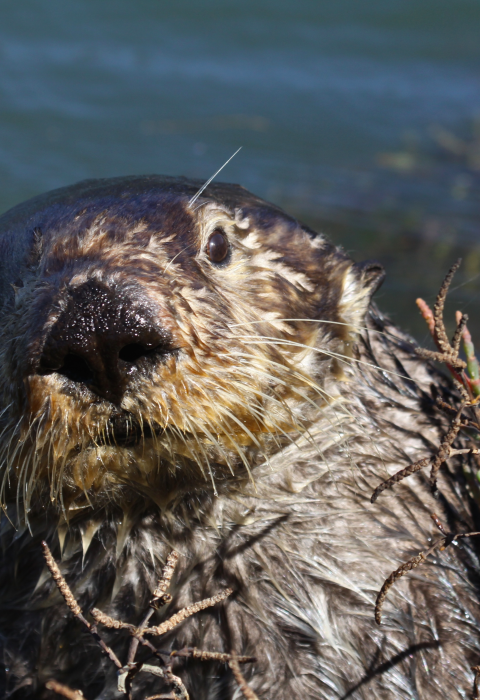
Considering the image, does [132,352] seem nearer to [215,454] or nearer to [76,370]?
[76,370]

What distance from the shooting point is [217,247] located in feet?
7.73

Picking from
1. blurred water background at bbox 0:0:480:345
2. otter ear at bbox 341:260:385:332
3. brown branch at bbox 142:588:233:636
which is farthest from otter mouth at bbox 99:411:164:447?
blurred water background at bbox 0:0:480:345

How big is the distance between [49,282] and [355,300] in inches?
40.2

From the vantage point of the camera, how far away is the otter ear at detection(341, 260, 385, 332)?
2.60 m

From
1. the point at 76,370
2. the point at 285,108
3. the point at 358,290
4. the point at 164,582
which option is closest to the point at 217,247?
the point at 358,290

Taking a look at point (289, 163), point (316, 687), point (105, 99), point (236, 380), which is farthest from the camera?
point (105, 99)

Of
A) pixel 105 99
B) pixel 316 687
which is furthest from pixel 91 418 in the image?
pixel 105 99

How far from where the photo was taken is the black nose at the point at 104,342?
5.83 ft

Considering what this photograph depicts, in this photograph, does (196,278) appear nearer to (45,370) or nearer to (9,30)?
(45,370)

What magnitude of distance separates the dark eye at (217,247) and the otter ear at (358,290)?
0.46m

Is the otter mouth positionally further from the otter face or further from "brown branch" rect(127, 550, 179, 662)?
"brown branch" rect(127, 550, 179, 662)

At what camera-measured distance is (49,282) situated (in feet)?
6.77

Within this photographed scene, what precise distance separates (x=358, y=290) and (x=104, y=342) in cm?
112

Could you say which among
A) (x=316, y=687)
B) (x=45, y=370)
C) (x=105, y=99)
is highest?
(x=105, y=99)
